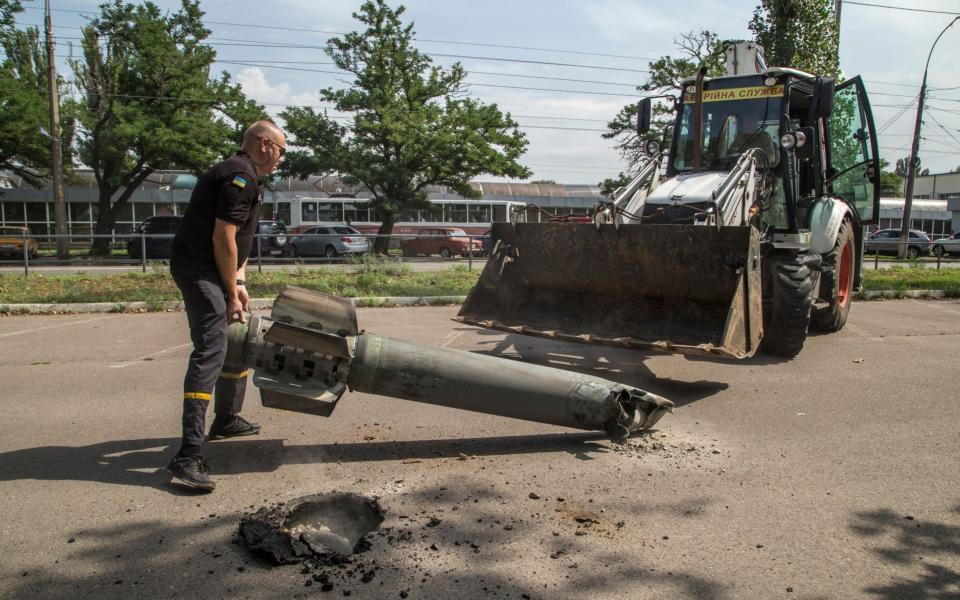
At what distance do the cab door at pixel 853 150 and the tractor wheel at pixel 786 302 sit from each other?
3.17 metres

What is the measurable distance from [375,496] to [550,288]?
13.1ft

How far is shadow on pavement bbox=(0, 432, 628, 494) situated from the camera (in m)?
4.16

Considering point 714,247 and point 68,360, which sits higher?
point 714,247

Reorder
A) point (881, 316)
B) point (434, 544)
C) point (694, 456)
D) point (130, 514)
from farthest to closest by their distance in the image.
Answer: point (881, 316)
point (694, 456)
point (130, 514)
point (434, 544)

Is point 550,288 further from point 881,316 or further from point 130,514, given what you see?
point 881,316

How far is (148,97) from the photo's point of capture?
29.2 m

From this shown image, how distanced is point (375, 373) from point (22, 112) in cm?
2916

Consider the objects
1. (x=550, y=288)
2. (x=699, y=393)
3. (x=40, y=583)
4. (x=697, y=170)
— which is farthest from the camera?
(x=697, y=170)

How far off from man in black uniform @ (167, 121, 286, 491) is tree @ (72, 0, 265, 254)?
26.4m

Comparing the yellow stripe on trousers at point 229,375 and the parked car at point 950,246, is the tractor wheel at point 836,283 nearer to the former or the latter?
the yellow stripe on trousers at point 229,375

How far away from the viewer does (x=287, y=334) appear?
4.07 m

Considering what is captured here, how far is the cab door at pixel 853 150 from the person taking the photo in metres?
9.55

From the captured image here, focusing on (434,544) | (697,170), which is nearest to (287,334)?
(434,544)

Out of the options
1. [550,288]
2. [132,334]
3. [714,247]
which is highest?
[714,247]
